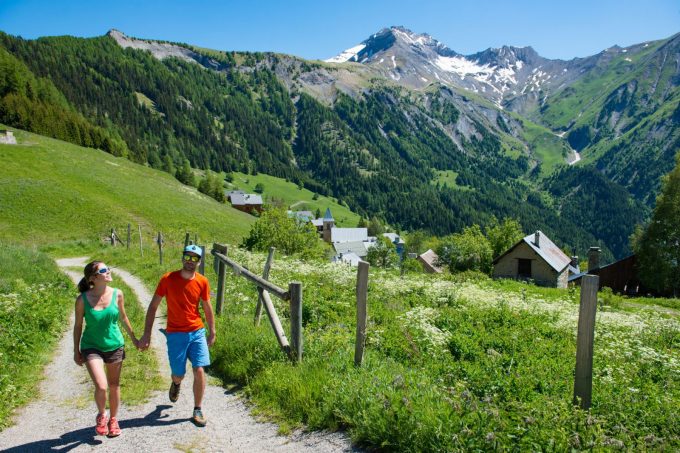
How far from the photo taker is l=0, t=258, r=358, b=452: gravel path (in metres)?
5.57

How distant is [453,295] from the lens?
16.6m

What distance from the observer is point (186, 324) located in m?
6.34

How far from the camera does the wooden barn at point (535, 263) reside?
49.2 m

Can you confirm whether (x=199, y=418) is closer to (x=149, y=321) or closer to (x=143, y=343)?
(x=143, y=343)

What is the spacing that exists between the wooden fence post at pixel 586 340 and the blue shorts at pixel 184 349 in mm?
5241

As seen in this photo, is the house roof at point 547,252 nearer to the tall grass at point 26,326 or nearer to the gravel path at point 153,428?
the tall grass at point 26,326

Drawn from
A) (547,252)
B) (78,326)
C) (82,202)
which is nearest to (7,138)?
(82,202)

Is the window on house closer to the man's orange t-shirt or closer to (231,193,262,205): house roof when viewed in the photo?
the man's orange t-shirt

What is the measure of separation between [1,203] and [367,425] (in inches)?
1838

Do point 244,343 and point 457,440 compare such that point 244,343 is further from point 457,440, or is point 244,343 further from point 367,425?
point 457,440

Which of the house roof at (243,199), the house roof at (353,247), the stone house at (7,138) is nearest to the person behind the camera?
the stone house at (7,138)

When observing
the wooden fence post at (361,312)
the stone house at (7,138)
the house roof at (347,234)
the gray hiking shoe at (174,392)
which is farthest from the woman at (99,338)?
the house roof at (347,234)

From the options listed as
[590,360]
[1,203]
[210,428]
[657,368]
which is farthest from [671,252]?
[1,203]

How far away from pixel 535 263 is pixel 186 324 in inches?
2006
